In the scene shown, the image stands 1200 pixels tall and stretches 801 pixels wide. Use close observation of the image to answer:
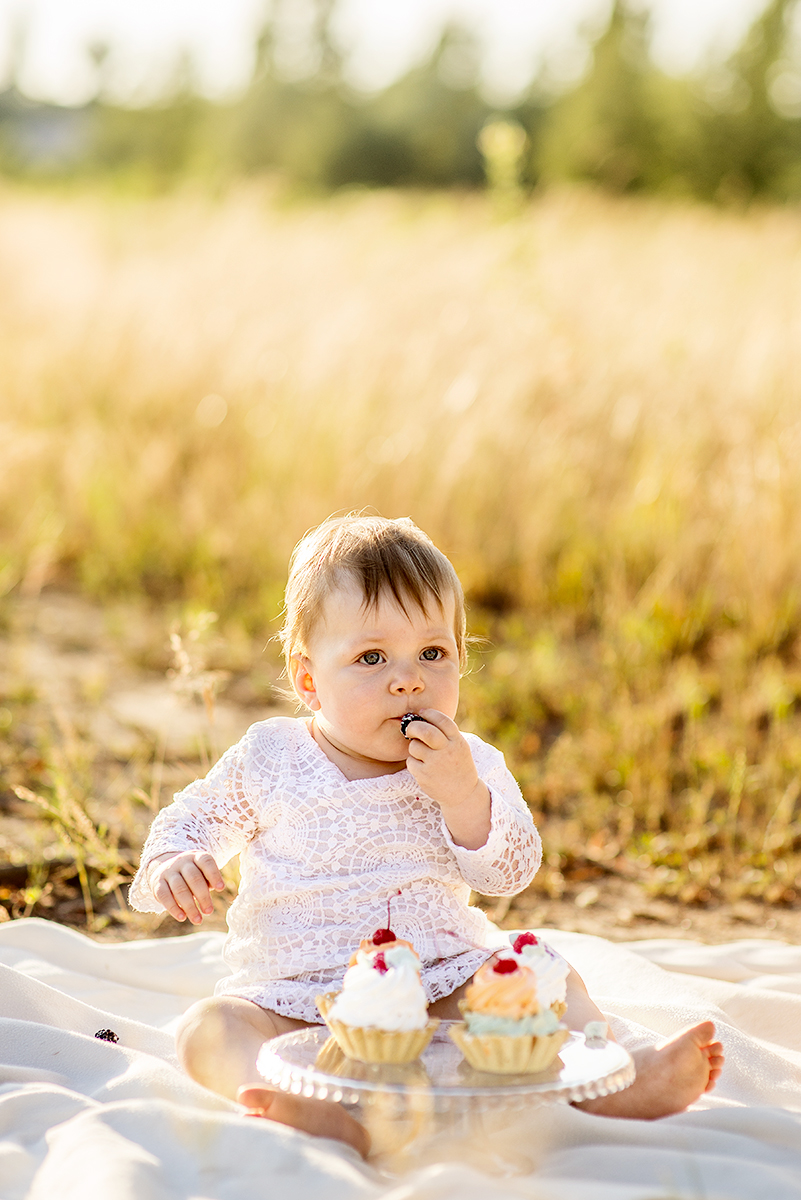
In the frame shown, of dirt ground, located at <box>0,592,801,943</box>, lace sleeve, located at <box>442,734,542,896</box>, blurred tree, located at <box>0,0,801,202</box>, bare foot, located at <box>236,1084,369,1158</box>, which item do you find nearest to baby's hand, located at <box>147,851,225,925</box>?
bare foot, located at <box>236,1084,369,1158</box>

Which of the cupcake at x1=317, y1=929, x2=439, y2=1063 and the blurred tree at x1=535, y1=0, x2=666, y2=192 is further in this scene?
the blurred tree at x1=535, y1=0, x2=666, y2=192

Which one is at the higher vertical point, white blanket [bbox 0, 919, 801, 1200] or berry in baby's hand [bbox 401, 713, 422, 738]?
berry in baby's hand [bbox 401, 713, 422, 738]

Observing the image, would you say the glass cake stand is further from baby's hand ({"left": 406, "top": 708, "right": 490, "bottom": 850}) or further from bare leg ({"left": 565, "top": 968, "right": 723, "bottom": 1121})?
baby's hand ({"left": 406, "top": 708, "right": 490, "bottom": 850})

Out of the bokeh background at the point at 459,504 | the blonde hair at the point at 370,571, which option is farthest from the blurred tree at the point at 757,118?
the blonde hair at the point at 370,571

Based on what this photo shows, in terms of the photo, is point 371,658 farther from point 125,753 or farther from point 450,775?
point 125,753

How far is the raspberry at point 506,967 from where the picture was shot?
1711 mm

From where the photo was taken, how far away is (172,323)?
6656mm

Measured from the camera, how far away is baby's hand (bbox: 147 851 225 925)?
1.85 meters

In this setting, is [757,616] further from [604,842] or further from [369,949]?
[369,949]

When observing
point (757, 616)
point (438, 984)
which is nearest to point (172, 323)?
point (757, 616)

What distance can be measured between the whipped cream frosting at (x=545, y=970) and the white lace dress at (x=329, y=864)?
19 cm

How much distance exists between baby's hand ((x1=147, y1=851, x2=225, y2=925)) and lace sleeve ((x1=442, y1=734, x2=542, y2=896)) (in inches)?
15.9

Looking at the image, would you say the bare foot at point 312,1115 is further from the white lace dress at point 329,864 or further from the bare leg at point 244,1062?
the white lace dress at point 329,864

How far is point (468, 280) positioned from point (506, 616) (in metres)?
3.50
